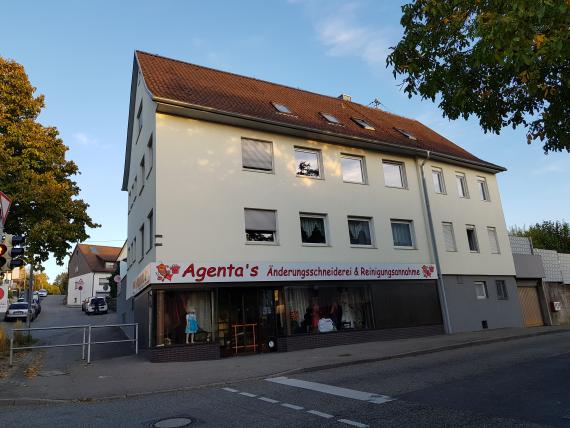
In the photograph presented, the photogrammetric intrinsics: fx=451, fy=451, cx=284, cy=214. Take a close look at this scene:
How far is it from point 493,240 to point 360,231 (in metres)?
9.03

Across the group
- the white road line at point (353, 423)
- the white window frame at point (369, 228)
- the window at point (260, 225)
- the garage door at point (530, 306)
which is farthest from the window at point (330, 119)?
the white road line at point (353, 423)

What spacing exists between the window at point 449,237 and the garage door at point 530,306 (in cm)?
577

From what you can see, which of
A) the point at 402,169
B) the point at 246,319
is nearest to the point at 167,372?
the point at 246,319

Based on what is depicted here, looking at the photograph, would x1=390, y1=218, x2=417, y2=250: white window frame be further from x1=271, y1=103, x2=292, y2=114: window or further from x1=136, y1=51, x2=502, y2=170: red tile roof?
x1=271, y1=103, x2=292, y2=114: window

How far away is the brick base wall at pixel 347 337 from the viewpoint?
50.1ft

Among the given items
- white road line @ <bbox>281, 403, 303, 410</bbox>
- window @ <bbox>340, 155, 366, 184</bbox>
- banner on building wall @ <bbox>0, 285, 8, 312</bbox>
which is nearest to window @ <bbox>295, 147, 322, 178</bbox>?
window @ <bbox>340, 155, 366, 184</bbox>

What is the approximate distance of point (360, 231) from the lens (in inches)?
727

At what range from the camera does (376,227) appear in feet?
61.2

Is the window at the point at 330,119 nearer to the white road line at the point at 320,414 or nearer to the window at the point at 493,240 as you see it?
the window at the point at 493,240

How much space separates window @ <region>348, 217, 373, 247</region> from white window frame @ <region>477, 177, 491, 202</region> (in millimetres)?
8562

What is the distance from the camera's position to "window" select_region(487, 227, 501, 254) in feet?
75.6

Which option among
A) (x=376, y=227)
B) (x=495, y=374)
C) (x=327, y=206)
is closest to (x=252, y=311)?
(x=327, y=206)

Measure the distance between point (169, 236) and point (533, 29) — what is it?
1103 centimetres

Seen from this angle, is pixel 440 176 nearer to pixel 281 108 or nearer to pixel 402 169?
pixel 402 169
